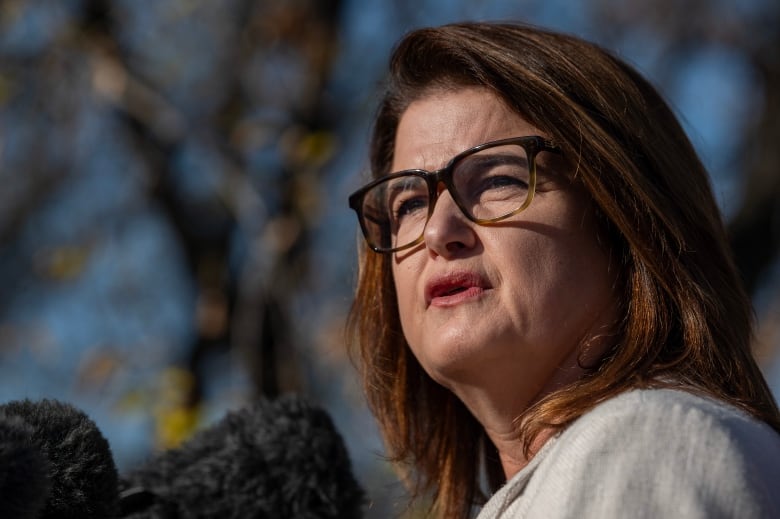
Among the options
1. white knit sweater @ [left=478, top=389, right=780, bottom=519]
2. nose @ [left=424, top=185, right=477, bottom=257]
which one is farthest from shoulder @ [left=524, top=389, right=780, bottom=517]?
nose @ [left=424, top=185, right=477, bottom=257]

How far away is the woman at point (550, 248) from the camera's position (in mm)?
1872

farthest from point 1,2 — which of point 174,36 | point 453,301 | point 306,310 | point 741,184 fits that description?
point 453,301

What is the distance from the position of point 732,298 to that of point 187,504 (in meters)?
1.13

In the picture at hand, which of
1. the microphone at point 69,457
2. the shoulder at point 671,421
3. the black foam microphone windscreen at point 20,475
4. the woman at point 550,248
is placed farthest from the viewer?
the woman at point 550,248

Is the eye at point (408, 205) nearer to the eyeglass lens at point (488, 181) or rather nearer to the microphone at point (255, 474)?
the eyeglass lens at point (488, 181)

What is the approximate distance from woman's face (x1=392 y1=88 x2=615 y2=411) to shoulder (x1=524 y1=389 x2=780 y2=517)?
352 mm

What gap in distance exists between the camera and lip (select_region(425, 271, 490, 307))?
200cm

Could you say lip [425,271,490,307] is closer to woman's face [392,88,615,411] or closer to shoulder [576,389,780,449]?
woman's face [392,88,615,411]

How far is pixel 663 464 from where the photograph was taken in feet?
4.96

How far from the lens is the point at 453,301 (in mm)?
2029

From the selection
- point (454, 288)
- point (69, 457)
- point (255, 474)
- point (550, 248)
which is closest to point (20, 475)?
point (69, 457)

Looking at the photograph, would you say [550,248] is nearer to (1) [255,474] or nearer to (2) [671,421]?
(2) [671,421]

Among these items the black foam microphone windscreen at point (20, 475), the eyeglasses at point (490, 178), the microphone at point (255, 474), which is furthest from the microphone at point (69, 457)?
the eyeglasses at point (490, 178)

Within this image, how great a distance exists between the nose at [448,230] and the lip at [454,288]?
0.05 meters
